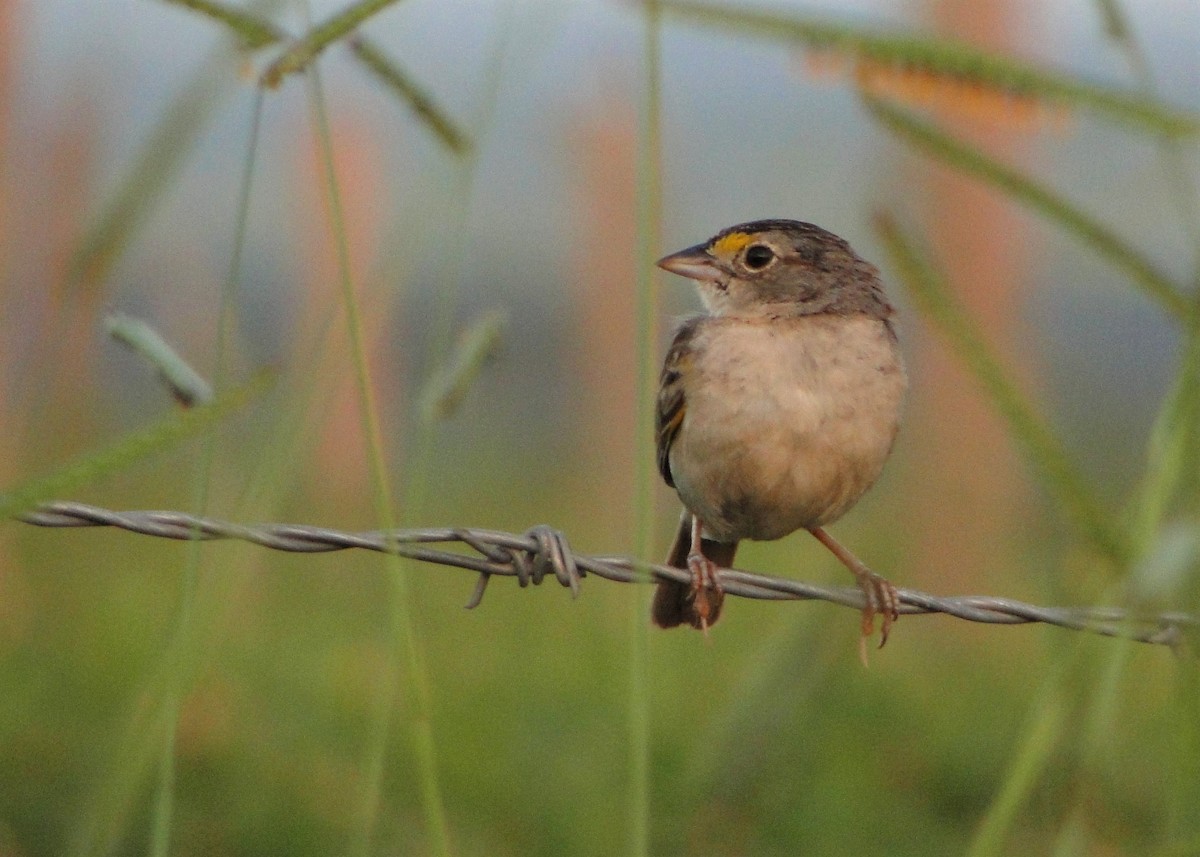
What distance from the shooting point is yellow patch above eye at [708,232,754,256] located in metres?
5.04

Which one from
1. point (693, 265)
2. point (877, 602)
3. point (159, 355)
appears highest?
point (693, 265)

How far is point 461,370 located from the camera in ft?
8.20

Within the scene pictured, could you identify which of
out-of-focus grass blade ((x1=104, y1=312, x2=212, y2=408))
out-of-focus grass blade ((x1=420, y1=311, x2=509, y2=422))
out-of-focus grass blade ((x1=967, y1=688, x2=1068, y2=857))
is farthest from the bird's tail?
out-of-focus grass blade ((x1=967, y1=688, x2=1068, y2=857))

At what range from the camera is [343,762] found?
6516mm

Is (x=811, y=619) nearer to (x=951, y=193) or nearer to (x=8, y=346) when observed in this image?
(x=8, y=346)

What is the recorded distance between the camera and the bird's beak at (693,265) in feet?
16.4

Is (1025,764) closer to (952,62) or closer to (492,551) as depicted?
(952,62)

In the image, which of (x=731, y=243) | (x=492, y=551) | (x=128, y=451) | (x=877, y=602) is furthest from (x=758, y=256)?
(x=128, y=451)

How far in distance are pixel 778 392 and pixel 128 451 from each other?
9.39ft

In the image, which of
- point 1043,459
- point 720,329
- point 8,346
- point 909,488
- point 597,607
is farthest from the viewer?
point 909,488

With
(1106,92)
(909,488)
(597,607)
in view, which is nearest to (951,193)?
(909,488)

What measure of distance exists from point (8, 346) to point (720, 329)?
1971 millimetres

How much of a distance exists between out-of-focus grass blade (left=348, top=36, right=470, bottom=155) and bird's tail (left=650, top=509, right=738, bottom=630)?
261cm

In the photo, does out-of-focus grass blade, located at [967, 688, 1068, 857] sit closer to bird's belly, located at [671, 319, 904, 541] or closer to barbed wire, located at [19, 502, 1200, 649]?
barbed wire, located at [19, 502, 1200, 649]
